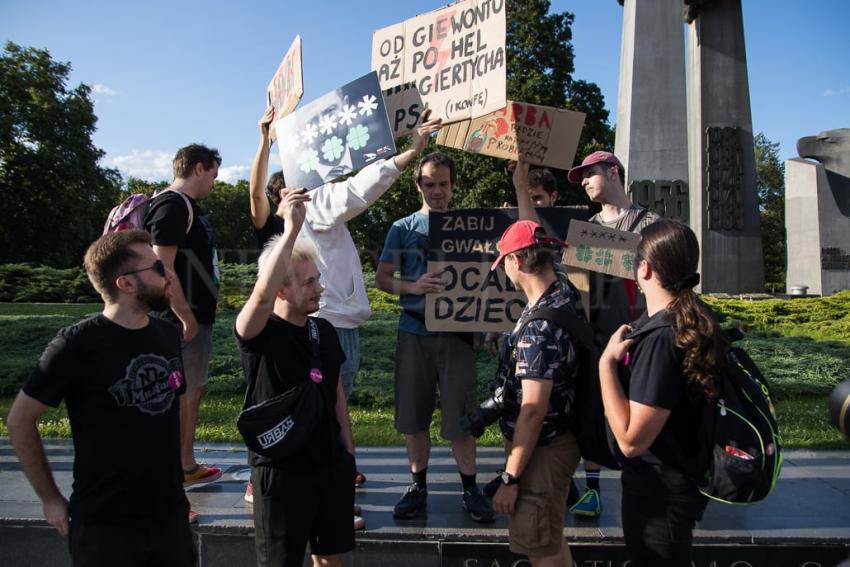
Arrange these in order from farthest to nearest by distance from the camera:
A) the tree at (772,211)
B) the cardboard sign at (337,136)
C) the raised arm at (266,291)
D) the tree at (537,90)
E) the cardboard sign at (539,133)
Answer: the tree at (772,211) → the tree at (537,90) → the cardboard sign at (539,133) → the cardboard sign at (337,136) → the raised arm at (266,291)

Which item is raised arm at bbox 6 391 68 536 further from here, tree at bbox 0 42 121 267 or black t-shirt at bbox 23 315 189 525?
tree at bbox 0 42 121 267

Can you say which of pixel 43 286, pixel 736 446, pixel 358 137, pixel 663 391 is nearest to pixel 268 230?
pixel 358 137

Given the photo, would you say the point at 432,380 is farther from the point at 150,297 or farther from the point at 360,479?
the point at 150,297

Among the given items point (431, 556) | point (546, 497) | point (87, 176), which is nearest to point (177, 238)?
point (431, 556)

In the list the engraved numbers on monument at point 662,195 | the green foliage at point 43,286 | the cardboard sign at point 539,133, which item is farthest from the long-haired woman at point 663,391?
the green foliage at point 43,286

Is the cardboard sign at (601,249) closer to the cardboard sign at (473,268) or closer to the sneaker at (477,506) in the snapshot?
the cardboard sign at (473,268)

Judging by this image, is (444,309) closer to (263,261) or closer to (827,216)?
(263,261)

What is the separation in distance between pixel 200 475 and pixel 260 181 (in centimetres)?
211

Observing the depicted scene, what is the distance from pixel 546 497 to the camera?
269 cm

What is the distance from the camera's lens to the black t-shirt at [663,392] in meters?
2.21

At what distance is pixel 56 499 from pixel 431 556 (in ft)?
6.38

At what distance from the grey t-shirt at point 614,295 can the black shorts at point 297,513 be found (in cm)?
195

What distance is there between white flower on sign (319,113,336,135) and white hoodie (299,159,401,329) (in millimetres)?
294

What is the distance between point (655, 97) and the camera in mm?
13867
